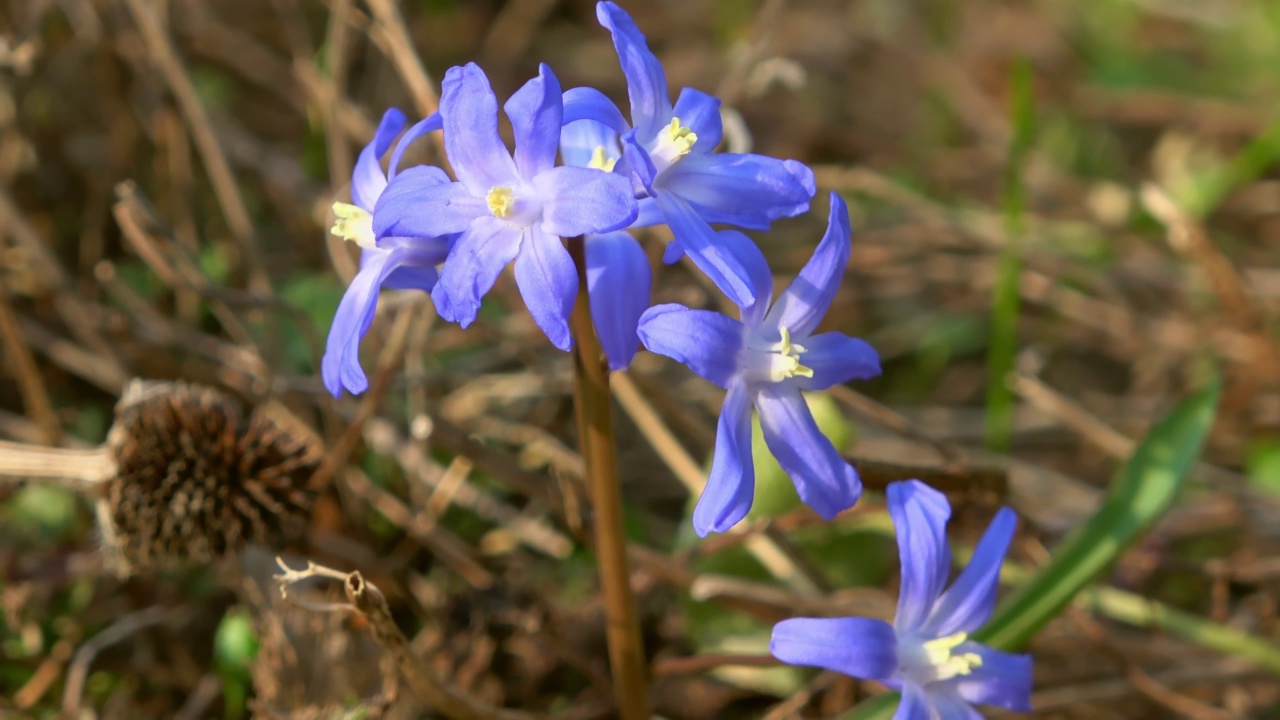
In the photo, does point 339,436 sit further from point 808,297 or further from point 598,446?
point 808,297

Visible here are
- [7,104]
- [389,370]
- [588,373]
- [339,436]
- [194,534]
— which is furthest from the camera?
[7,104]

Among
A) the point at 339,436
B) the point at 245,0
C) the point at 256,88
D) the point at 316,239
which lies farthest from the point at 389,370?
the point at 245,0

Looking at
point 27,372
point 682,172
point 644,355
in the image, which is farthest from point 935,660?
point 27,372

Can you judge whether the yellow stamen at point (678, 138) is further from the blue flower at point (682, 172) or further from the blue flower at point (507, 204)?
the blue flower at point (507, 204)

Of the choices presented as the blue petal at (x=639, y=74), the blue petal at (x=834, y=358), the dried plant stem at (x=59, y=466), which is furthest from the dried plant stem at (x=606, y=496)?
the dried plant stem at (x=59, y=466)

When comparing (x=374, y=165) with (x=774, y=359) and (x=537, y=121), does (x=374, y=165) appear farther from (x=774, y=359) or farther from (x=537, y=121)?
(x=774, y=359)
